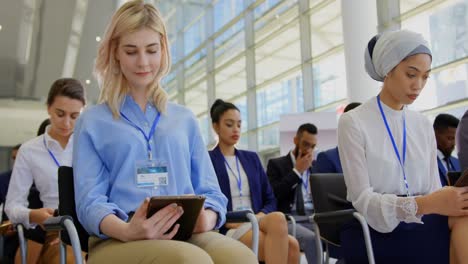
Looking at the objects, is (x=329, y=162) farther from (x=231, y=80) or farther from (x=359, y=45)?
(x=231, y=80)

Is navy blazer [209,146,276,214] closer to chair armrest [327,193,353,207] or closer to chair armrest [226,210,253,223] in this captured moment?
chair armrest [327,193,353,207]

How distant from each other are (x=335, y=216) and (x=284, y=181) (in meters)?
2.14

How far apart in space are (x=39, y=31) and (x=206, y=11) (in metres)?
4.95

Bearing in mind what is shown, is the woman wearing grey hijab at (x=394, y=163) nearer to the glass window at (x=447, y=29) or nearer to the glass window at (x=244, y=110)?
the glass window at (x=447, y=29)

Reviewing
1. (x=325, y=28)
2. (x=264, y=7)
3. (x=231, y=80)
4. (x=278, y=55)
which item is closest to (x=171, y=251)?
(x=325, y=28)

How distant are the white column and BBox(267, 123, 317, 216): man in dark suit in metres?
3.78

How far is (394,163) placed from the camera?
2055 mm

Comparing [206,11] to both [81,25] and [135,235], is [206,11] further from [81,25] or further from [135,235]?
[135,235]

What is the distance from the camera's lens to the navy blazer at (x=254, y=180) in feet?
11.2

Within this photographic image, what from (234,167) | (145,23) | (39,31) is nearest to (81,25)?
(39,31)

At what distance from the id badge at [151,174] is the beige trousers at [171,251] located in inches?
7.5

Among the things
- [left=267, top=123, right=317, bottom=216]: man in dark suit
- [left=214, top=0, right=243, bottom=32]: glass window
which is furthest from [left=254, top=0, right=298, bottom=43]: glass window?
[left=267, top=123, right=317, bottom=216]: man in dark suit

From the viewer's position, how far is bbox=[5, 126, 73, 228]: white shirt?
2.67 metres

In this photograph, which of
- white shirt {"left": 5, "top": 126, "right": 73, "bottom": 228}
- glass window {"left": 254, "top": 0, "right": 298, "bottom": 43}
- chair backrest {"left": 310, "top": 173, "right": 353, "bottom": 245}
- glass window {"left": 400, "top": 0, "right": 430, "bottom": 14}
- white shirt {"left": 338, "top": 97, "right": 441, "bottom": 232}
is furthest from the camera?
glass window {"left": 254, "top": 0, "right": 298, "bottom": 43}
